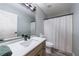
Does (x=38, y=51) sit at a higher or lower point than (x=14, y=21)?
lower

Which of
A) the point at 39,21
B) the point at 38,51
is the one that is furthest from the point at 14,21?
the point at 38,51

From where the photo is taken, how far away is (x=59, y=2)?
Answer: 1176 mm

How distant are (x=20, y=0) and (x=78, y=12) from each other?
1.10 meters

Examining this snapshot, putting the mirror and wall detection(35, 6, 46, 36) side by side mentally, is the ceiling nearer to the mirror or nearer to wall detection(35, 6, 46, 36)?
wall detection(35, 6, 46, 36)

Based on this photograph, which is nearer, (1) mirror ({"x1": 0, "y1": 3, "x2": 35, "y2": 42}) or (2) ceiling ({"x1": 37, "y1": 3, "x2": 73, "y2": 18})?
(1) mirror ({"x1": 0, "y1": 3, "x2": 35, "y2": 42})

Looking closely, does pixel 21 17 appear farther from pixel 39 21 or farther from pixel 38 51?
pixel 38 51

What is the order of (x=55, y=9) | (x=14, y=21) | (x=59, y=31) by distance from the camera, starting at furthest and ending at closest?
(x=59, y=31) < (x=55, y=9) < (x=14, y=21)

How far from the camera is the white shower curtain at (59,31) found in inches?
55.4

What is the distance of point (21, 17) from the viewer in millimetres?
1262

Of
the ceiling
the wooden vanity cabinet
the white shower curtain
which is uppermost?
the ceiling

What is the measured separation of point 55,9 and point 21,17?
0.64 metres

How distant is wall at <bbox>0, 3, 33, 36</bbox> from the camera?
1.12 m

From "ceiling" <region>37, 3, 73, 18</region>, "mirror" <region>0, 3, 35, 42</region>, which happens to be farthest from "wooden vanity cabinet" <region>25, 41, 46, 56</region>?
"ceiling" <region>37, 3, 73, 18</region>

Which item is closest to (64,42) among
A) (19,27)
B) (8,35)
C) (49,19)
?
(49,19)
